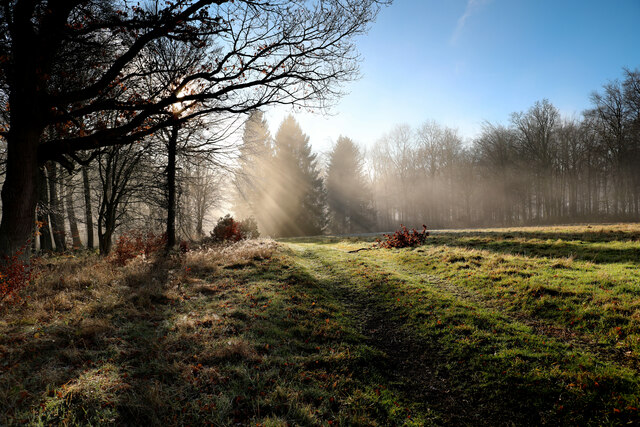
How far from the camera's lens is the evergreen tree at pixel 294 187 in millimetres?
26891

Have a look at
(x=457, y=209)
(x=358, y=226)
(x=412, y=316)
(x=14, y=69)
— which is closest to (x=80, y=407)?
(x=412, y=316)

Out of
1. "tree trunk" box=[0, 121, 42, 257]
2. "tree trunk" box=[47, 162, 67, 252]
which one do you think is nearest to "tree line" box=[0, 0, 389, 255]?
"tree trunk" box=[0, 121, 42, 257]

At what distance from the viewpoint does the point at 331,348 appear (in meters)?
4.33

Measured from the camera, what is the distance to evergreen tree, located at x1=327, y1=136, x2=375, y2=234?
35562mm

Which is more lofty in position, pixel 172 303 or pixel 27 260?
pixel 27 260

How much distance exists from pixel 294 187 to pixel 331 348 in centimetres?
2339

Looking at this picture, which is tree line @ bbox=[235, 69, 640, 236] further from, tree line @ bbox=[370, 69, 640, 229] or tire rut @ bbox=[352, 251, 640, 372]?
tire rut @ bbox=[352, 251, 640, 372]

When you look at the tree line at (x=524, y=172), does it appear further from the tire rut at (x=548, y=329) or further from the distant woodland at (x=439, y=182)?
the tire rut at (x=548, y=329)

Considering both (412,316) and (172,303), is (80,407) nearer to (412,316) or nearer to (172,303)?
(172,303)

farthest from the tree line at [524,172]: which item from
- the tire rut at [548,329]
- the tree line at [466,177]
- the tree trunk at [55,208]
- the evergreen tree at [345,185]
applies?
the tree trunk at [55,208]

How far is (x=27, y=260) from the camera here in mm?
6023

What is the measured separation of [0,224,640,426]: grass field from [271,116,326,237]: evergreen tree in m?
19.4

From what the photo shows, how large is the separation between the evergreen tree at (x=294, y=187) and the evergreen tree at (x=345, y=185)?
6.76 metres

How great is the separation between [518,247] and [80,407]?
11570 millimetres
